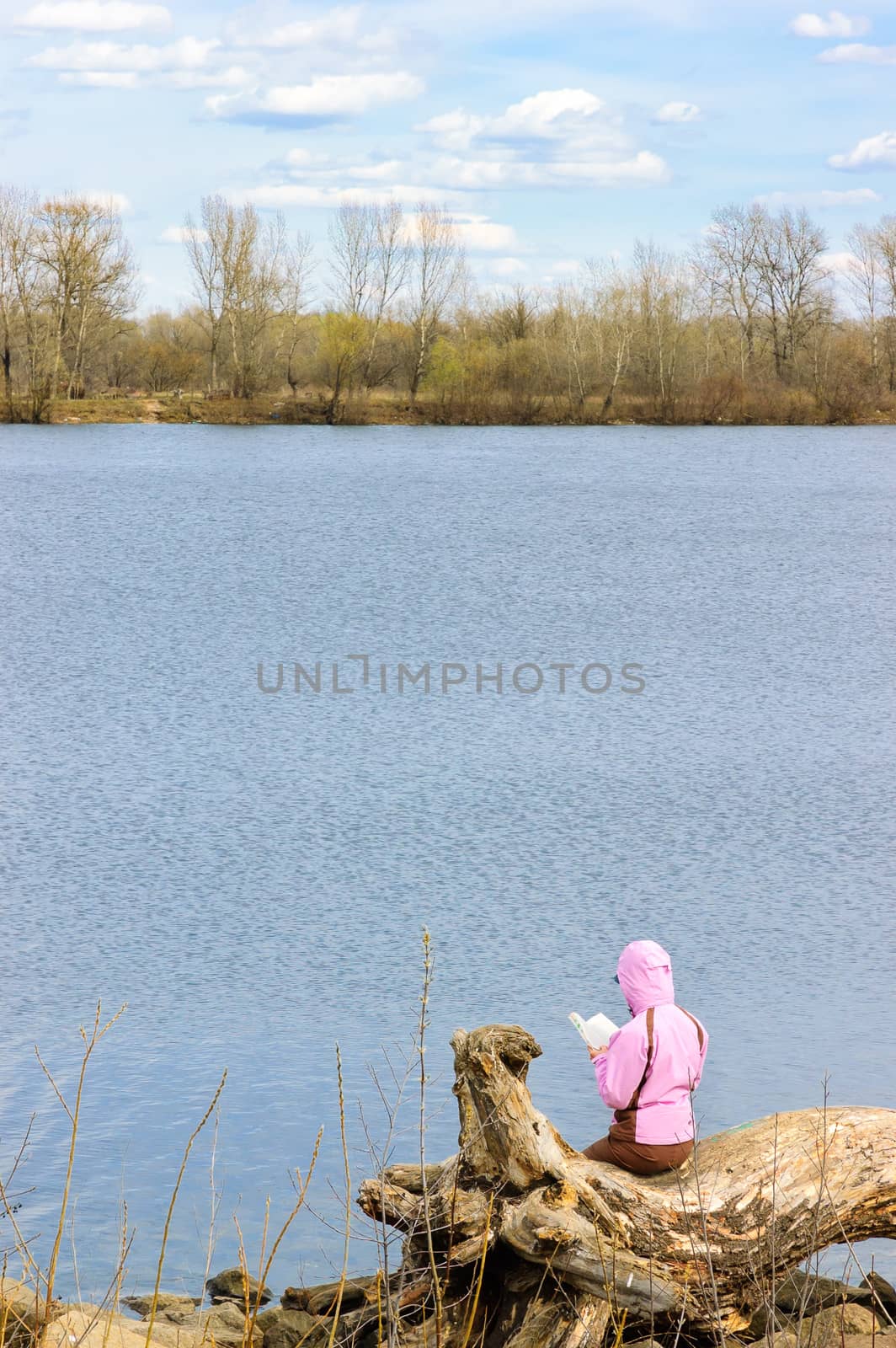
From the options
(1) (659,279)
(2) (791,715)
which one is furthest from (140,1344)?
(1) (659,279)

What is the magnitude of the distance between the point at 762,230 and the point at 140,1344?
238 ft

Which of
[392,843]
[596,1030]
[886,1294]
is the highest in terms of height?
[596,1030]

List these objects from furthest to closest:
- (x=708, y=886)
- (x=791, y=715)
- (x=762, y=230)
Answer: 1. (x=762, y=230)
2. (x=791, y=715)
3. (x=708, y=886)

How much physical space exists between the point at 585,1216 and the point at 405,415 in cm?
5905

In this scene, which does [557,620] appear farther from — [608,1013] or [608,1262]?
[608,1262]

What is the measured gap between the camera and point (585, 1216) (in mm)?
3928

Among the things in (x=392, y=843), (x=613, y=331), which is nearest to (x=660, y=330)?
(x=613, y=331)

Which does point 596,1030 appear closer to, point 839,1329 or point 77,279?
point 839,1329

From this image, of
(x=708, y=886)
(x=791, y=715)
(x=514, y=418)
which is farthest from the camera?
(x=514, y=418)

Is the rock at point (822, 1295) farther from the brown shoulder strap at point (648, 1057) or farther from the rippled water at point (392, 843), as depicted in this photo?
the rippled water at point (392, 843)

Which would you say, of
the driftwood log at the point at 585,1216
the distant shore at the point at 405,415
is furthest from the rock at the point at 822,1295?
the distant shore at the point at 405,415

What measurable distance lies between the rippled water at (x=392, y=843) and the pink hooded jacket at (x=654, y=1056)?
1.75 meters

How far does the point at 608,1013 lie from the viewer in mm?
7668

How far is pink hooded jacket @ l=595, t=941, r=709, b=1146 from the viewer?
13.7 feet
